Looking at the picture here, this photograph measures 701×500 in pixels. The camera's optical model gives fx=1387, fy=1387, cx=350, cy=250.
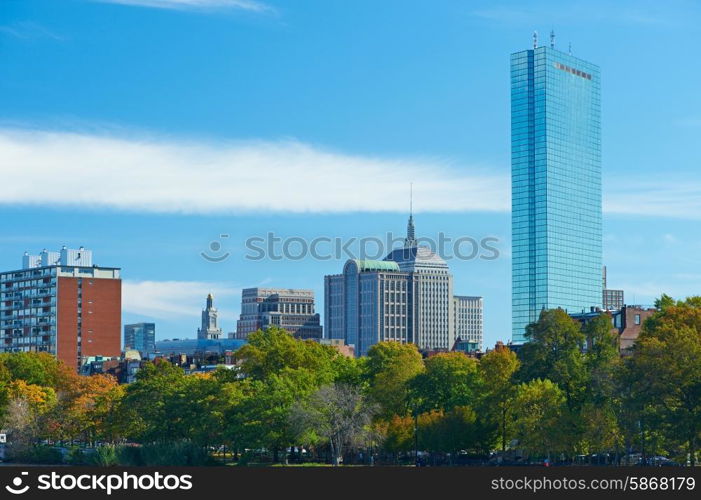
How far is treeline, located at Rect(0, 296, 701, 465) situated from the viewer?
420ft

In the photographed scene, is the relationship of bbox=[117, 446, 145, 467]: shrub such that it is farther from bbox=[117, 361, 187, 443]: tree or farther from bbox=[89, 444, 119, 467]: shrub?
bbox=[117, 361, 187, 443]: tree

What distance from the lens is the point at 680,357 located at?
122438 mm

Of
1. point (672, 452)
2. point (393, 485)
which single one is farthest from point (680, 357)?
point (393, 485)

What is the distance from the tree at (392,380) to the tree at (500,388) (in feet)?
47.7

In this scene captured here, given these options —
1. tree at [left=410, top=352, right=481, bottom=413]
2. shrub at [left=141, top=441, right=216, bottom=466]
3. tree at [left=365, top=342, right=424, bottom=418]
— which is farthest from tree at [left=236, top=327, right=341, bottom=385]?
shrub at [left=141, top=441, right=216, bottom=466]

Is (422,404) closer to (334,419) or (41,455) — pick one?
(334,419)

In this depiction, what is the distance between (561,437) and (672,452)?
1192 centimetres

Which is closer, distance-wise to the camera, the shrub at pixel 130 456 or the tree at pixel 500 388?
the tree at pixel 500 388

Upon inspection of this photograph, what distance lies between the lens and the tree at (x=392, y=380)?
169 m

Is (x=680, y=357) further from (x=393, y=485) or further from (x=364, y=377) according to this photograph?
(x=364, y=377)

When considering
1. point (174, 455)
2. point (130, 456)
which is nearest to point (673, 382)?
point (174, 455)

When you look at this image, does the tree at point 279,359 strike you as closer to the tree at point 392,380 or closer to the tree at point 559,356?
the tree at point 392,380

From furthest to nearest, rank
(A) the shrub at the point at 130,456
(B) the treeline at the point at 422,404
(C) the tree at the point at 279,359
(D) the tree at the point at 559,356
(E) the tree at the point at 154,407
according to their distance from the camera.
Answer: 1. (C) the tree at the point at 279,359
2. (E) the tree at the point at 154,407
3. (A) the shrub at the point at 130,456
4. (D) the tree at the point at 559,356
5. (B) the treeline at the point at 422,404

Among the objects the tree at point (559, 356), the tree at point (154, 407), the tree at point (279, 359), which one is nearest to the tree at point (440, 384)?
the tree at point (279, 359)
